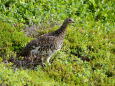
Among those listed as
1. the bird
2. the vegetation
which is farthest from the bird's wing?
the vegetation

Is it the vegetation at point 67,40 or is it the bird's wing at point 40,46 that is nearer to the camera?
the vegetation at point 67,40

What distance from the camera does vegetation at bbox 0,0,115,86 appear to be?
10984 millimetres

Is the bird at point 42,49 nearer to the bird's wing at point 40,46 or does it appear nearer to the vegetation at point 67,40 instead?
the bird's wing at point 40,46

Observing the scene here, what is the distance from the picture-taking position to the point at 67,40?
13.4m

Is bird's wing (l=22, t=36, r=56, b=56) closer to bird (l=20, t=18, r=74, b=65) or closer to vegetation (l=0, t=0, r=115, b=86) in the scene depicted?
bird (l=20, t=18, r=74, b=65)

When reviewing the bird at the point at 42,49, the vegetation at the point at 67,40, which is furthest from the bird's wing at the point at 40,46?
the vegetation at the point at 67,40

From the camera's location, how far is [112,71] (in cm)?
1230

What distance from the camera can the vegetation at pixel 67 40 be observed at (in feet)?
36.0

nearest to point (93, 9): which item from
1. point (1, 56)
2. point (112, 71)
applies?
point (112, 71)

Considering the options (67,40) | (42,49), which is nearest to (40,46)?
(42,49)

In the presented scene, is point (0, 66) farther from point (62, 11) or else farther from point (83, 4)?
point (83, 4)

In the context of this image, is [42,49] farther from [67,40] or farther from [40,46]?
[67,40]

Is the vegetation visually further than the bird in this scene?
No

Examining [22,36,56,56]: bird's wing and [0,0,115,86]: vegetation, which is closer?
[0,0,115,86]: vegetation
